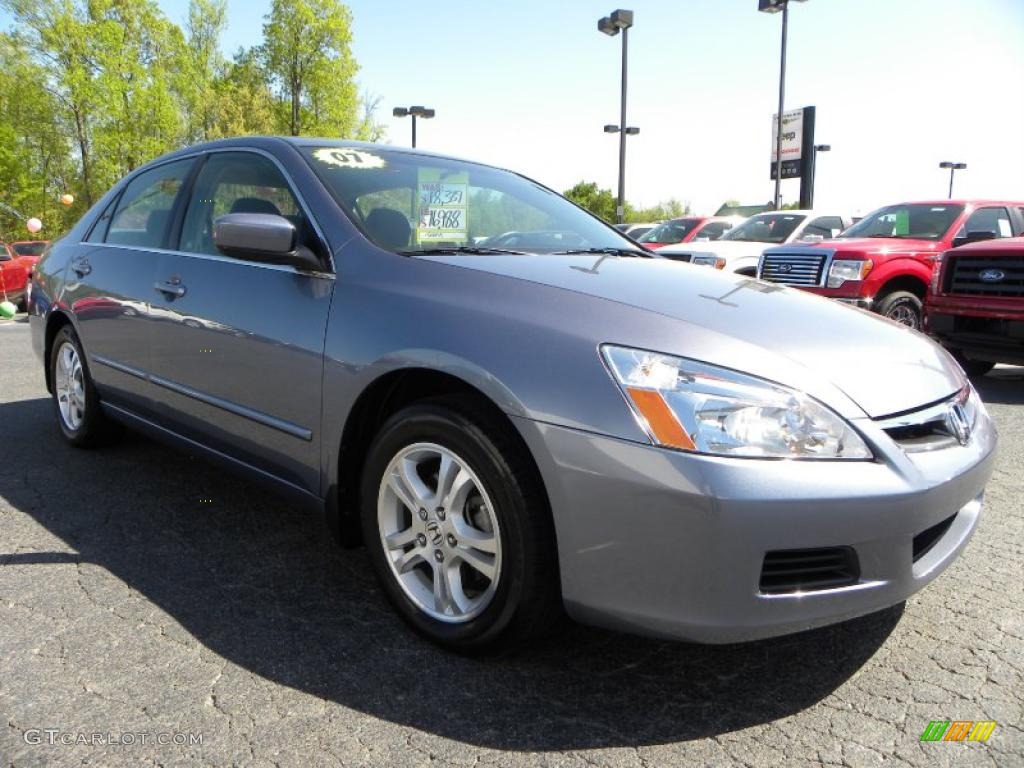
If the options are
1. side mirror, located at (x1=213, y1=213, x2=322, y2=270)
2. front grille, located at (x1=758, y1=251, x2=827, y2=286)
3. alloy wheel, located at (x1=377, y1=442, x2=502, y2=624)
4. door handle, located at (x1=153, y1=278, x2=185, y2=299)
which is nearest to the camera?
alloy wheel, located at (x1=377, y1=442, x2=502, y2=624)

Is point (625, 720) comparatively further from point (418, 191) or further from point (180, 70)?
point (180, 70)

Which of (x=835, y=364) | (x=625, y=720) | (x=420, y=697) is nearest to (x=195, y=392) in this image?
(x=420, y=697)

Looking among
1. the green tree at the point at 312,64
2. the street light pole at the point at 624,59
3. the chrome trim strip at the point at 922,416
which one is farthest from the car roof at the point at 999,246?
the green tree at the point at 312,64

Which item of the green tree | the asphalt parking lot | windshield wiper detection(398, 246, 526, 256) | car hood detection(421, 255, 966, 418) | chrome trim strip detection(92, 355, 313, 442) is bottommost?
the asphalt parking lot

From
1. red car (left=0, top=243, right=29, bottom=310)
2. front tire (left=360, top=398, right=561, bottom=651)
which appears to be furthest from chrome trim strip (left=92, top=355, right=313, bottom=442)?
red car (left=0, top=243, right=29, bottom=310)

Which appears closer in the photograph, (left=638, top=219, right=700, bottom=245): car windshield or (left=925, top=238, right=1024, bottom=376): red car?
(left=925, top=238, right=1024, bottom=376): red car

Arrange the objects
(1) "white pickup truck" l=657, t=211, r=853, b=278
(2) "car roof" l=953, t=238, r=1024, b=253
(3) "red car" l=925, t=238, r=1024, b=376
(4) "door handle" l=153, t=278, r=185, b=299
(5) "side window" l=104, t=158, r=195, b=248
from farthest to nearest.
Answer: (1) "white pickup truck" l=657, t=211, r=853, b=278 < (2) "car roof" l=953, t=238, r=1024, b=253 < (3) "red car" l=925, t=238, r=1024, b=376 < (5) "side window" l=104, t=158, r=195, b=248 < (4) "door handle" l=153, t=278, r=185, b=299

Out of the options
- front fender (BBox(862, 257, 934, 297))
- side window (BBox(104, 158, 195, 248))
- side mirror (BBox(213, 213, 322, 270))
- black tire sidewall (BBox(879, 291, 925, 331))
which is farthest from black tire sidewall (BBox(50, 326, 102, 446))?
black tire sidewall (BBox(879, 291, 925, 331))

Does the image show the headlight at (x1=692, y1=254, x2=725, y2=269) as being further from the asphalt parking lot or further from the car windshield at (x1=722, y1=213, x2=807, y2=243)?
the asphalt parking lot

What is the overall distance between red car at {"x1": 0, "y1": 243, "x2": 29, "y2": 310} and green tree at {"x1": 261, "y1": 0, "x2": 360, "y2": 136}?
733 inches

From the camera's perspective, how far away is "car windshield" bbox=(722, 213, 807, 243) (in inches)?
476

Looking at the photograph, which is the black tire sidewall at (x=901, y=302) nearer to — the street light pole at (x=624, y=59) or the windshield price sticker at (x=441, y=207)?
the windshield price sticker at (x=441, y=207)

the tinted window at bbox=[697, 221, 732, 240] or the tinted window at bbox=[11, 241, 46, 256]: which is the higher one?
the tinted window at bbox=[697, 221, 732, 240]

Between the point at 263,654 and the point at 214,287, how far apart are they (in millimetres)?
1435
